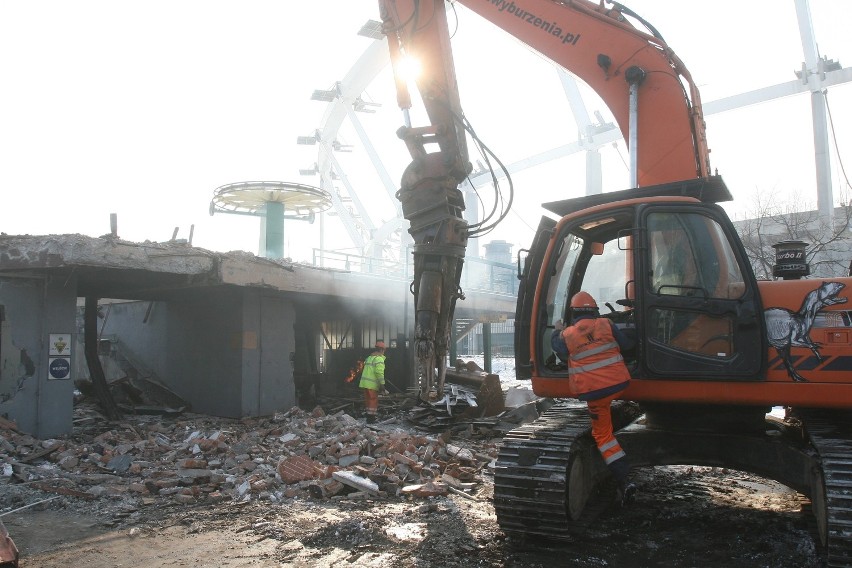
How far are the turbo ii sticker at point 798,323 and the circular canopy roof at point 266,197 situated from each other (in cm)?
1830

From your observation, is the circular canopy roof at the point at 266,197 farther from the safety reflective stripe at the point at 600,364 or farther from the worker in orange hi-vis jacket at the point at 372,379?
the safety reflective stripe at the point at 600,364

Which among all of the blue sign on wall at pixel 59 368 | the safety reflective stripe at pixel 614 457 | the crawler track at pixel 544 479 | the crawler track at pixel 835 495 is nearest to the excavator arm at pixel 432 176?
the crawler track at pixel 544 479

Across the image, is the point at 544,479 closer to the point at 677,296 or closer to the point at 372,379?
the point at 677,296

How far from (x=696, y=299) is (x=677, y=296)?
0.45 feet

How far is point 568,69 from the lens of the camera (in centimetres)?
686

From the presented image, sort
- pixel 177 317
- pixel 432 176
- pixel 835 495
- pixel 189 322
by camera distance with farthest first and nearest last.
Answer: pixel 177 317 → pixel 189 322 → pixel 432 176 → pixel 835 495

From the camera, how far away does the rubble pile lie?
730cm

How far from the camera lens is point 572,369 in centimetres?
514

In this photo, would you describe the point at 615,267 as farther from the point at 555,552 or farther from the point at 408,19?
the point at 408,19

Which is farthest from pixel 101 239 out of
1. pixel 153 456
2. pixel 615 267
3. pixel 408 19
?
pixel 615 267

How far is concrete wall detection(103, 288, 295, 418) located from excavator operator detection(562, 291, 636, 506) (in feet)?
29.6

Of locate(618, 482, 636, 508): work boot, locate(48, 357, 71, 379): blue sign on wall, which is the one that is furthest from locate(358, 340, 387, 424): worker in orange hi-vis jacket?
locate(618, 482, 636, 508): work boot

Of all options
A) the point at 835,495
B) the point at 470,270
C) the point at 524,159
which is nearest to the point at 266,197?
the point at 470,270

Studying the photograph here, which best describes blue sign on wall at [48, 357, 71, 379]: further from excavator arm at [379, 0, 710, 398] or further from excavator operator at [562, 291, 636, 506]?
excavator operator at [562, 291, 636, 506]
